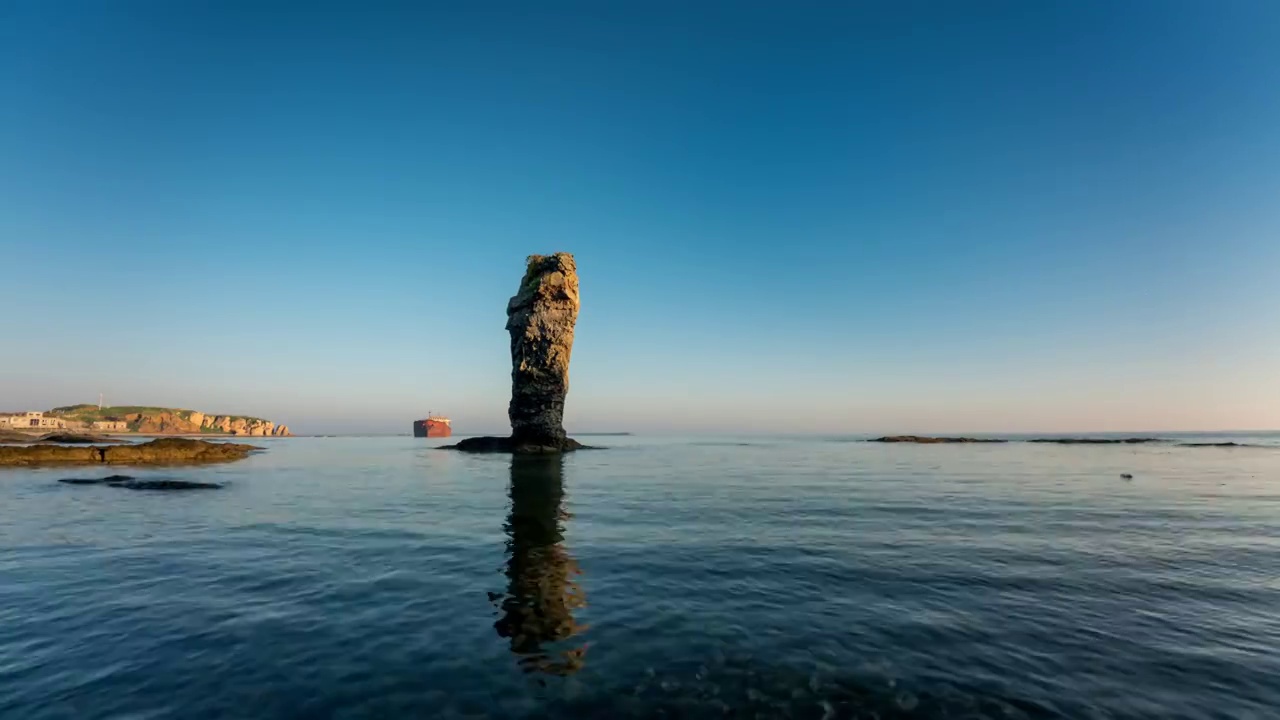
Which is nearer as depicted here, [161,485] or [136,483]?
[161,485]

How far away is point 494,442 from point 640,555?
70.2 metres

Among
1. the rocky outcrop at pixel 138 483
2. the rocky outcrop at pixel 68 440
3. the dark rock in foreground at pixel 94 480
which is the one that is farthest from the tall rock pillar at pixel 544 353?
the rocky outcrop at pixel 68 440

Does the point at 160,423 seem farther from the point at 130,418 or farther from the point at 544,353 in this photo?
the point at 544,353

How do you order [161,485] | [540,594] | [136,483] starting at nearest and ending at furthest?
1. [540,594]
2. [161,485]
3. [136,483]

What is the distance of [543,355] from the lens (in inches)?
2985

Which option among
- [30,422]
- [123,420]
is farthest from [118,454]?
[123,420]

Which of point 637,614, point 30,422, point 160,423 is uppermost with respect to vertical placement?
point 30,422

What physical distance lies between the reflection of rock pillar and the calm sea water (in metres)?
0.08

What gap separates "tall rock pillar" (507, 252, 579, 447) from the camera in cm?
7594

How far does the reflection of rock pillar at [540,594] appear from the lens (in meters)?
8.88

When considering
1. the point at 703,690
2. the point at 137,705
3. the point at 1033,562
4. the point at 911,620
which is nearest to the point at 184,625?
the point at 137,705

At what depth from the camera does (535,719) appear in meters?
6.82

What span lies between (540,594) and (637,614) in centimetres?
257

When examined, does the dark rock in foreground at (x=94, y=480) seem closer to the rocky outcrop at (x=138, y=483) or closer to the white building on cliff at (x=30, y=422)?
the rocky outcrop at (x=138, y=483)
